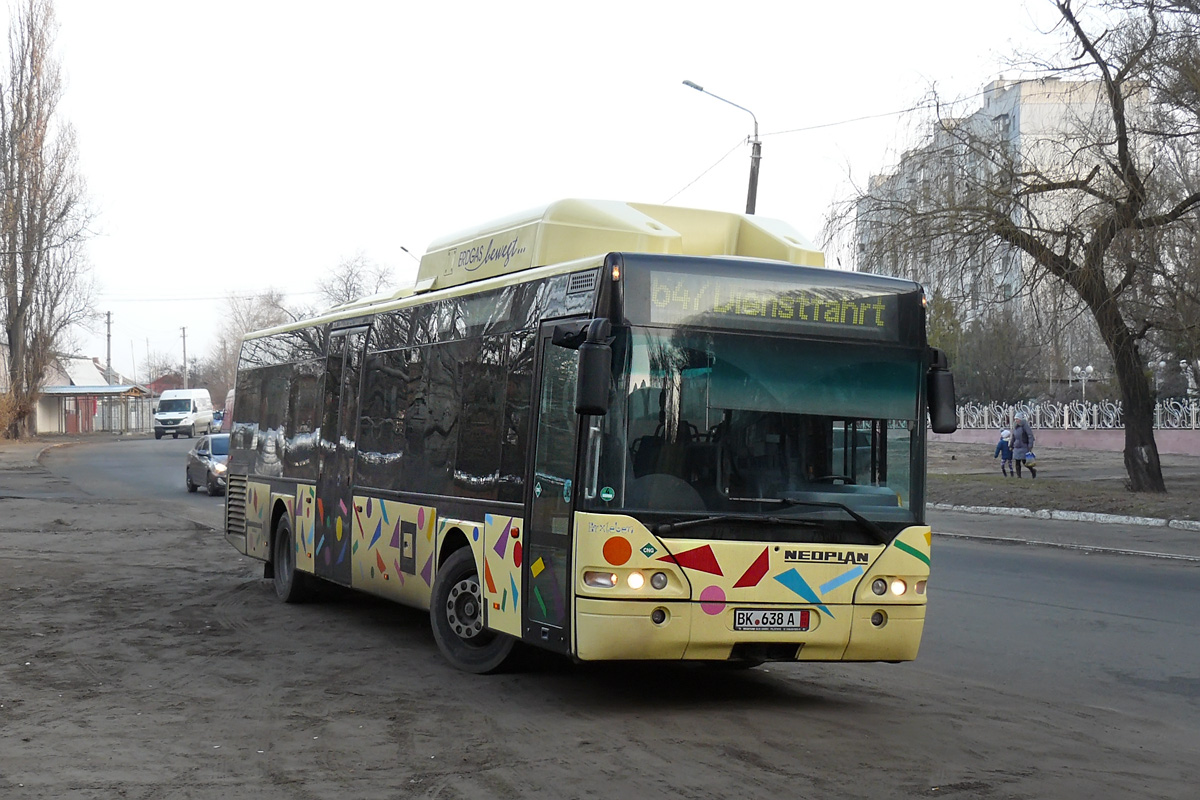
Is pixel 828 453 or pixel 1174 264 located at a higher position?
pixel 1174 264

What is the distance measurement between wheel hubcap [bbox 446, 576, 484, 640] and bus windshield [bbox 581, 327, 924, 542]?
5.83ft

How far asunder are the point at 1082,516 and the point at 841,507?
17811 millimetres

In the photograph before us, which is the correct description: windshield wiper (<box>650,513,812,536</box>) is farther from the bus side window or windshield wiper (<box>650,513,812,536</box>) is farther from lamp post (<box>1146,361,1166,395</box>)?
lamp post (<box>1146,361,1166,395</box>)

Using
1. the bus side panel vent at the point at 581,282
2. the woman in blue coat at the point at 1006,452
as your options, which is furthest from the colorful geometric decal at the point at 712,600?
the woman in blue coat at the point at 1006,452

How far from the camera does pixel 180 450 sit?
56.8 m

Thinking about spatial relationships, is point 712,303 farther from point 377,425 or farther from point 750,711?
point 377,425

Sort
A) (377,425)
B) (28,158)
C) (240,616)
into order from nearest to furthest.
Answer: (377,425) < (240,616) < (28,158)

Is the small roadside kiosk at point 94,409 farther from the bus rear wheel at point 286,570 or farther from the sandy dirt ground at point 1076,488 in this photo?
the bus rear wheel at point 286,570

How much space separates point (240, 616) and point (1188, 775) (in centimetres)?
819

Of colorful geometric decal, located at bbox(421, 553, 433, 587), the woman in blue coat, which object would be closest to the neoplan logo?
colorful geometric decal, located at bbox(421, 553, 433, 587)

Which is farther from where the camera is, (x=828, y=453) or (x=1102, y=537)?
(x=1102, y=537)

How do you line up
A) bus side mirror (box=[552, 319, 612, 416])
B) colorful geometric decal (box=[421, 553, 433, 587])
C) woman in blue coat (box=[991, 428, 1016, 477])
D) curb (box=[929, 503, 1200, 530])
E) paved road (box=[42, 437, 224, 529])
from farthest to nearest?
woman in blue coat (box=[991, 428, 1016, 477]), paved road (box=[42, 437, 224, 529]), curb (box=[929, 503, 1200, 530]), colorful geometric decal (box=[421, 553, 433, 587]), bus side mirror (box=[552, 319, 612, 416])

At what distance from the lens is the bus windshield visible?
7.48 m

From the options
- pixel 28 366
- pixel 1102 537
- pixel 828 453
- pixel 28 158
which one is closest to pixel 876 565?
pixel 828 453
